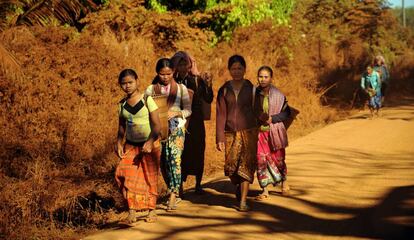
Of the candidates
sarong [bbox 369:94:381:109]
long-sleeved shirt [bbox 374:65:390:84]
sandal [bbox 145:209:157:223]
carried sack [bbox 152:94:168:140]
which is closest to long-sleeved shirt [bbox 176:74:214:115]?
carried sack [bbox 152:94:168:140]

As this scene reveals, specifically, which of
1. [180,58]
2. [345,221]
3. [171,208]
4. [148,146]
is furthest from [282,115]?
[148,146]

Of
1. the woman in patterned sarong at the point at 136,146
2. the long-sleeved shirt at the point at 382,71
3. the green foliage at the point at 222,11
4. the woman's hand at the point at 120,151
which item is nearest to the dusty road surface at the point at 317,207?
the woman in patterned sarong at the point at 136,146

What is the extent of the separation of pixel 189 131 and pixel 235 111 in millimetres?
1023

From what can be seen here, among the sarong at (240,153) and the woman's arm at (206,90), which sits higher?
the woman's arm at (206,90)

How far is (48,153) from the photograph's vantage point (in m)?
10.2

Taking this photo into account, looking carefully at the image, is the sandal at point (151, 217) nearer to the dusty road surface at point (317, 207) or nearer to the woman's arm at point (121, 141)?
the dusty road surface at point (317, 207)

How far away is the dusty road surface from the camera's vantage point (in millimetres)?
6004

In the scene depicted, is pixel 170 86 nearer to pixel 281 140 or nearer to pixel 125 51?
pixel 281 140

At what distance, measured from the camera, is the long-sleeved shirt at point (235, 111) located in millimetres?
6906

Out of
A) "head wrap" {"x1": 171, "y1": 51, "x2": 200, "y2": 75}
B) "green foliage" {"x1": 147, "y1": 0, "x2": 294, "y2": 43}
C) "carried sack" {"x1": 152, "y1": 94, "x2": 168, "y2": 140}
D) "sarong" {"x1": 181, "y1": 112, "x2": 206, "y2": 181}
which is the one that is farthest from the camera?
"green foliage" {"x1": 147, "y1": 0, "x2": 294, "y2": 43}

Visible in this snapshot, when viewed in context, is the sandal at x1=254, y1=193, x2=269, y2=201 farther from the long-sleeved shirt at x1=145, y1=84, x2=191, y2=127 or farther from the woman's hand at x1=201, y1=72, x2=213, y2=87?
the woman's hand at x1=201, y1=72, x2=213, y2=87

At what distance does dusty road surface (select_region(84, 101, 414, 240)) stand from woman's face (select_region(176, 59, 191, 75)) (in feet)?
5.56

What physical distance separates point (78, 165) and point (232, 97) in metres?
4.38

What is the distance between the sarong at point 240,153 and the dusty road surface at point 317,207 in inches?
18.8
